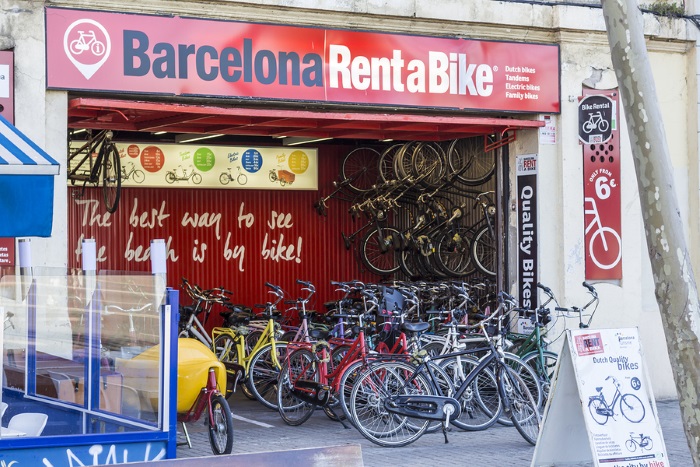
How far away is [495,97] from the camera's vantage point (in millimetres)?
12406

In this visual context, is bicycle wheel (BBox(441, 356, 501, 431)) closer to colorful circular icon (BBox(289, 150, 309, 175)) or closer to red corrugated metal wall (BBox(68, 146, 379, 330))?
red corrugated metal wall (BBox(68, 146, 379, 330))

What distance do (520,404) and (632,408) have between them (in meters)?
1.88

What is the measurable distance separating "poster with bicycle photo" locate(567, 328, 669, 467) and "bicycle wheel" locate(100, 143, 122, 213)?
7505 mm

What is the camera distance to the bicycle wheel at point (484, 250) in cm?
1448

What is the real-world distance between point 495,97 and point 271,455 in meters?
7.92

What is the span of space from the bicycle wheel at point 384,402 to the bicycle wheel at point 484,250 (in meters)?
4.51

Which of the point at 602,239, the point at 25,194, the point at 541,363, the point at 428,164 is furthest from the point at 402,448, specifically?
the point at 428,164

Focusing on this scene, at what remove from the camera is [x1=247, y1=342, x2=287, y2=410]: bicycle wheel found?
11.9 metres

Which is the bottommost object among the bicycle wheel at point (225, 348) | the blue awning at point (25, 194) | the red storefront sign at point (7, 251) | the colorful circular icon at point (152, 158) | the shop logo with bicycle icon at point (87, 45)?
the bicycle wheel at point (225, 348)

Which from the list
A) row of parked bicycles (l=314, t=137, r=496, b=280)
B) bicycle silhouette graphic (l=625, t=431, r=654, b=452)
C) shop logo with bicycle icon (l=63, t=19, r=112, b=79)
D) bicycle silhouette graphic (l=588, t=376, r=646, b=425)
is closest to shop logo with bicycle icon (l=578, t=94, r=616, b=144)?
row of parked bicycles (l=314, t=137, r=496, b=280)

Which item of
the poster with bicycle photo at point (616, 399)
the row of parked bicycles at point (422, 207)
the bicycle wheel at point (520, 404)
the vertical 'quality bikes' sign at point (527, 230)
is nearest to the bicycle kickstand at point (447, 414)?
the bicycle wheel at point (520, 404)

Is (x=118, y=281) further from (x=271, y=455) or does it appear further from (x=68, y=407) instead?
(x=271, y=455)

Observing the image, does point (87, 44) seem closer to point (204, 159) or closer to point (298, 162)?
point (204, 159)

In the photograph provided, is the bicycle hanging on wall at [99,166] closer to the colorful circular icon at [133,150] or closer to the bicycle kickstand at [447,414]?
the colorful circular icon at [133,150]
